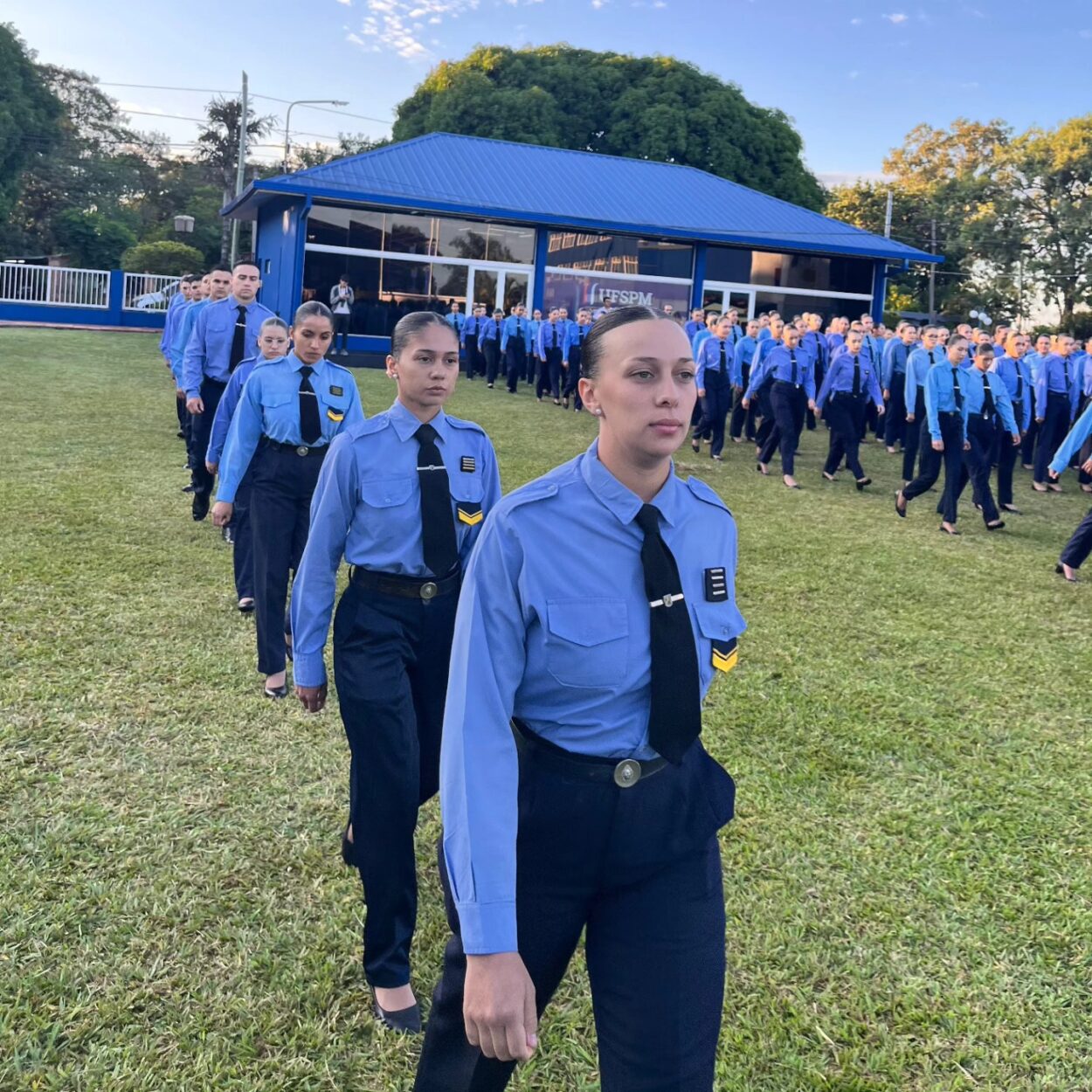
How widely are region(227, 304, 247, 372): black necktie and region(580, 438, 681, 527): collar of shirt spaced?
24.3 ft

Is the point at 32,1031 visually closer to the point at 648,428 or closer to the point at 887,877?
the point at 648,428

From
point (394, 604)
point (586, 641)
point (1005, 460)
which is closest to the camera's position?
point (586, 641)

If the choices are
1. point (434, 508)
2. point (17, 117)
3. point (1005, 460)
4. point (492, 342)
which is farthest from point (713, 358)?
point (17, 117)

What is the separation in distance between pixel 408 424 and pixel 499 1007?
88.4 inches

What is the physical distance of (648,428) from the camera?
6.52ft

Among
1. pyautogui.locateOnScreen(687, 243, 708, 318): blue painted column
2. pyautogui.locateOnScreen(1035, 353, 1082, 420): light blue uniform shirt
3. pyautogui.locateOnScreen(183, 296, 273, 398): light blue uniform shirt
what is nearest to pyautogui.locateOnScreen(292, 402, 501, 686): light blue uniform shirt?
pyautogui.locateOnScreen(183, 296, 273, 398): light blue uniform shirt

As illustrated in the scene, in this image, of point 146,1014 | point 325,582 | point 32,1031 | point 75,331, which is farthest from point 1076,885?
point 75,331

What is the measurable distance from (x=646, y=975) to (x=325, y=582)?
1904 mm

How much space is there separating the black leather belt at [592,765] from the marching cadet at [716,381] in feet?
A: 45.6

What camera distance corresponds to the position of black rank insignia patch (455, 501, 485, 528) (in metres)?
3.56

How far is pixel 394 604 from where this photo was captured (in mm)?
3367

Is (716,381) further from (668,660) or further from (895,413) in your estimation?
(668,660)

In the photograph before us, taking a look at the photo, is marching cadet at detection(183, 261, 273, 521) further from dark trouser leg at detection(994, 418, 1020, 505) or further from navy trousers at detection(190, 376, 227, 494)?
dark trouser leg at detection(994, 418, 1020, 505)

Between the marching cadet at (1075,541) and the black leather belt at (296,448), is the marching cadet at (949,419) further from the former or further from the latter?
the black leather belt at (296,448)
